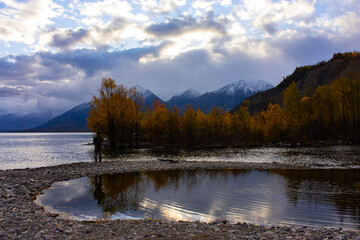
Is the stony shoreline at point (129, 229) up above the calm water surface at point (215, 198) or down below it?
above

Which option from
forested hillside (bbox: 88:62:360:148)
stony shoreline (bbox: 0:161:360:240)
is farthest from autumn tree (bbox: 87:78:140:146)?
stony shoreline (bbox: 0:161:360:240)

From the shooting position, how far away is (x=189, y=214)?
495 inches

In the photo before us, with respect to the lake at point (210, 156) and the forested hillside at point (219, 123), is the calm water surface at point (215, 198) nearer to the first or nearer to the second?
the lake at point (210, 156)

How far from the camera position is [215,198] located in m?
15.6

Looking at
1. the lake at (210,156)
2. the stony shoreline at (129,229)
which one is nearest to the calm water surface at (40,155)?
the lake at (210,156)

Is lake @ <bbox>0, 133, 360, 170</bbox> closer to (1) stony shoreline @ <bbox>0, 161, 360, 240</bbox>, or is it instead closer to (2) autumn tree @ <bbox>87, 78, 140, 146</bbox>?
(2) autumn tree @ <bbox>87, 78, 140, 146</bbox>

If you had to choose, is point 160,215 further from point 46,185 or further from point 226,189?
point 46,185

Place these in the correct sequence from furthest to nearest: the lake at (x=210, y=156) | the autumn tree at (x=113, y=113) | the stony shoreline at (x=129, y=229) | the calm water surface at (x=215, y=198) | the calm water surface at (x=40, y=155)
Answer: the autumn tree at (x=113, y=113) < the calm water surface at (x=40, y=155) < the lake at (x=210, y=156) < the calm water surface at (x=215, y=198) < the stony shoreline at (x=129, y=229)

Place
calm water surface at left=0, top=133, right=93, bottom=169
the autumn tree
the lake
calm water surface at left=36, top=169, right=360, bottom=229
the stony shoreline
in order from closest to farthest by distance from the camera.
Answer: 1. the stony shoreline
2. calm water surface at left=36, top=169, right=360, bottom=229
3. the lake
4. calm water surface at left=0, top=133, right=93, bottom=169
5. the autumn tree

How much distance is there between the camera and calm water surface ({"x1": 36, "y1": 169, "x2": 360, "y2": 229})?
12.1 m

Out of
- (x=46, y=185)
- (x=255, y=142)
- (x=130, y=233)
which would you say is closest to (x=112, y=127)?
(x=255, y=142)

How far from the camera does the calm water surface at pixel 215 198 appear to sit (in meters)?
12.1

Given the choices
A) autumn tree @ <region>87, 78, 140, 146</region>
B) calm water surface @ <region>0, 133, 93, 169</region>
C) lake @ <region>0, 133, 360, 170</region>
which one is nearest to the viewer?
lake @ <region>0, 133, 360, 170</region>

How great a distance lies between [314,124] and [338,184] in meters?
64.2
